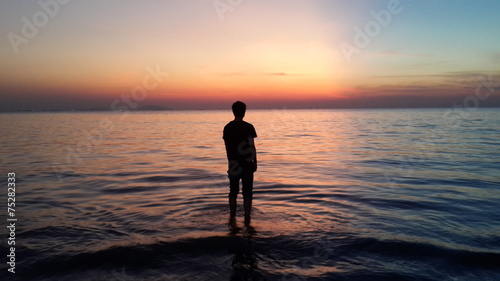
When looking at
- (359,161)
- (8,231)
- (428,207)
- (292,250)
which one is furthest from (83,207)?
(359,161)

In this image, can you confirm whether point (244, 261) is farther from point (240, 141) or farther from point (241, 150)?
point (240, 141)

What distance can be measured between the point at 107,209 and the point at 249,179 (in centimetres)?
458

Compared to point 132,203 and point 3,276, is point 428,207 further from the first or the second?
point 3,276

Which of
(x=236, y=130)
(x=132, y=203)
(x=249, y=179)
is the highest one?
(x=236, y=130)

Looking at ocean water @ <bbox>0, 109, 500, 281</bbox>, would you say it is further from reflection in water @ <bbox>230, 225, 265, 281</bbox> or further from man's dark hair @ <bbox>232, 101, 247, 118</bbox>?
man's dark hair @ <bbox>232, 101, 247, 118</bbox>

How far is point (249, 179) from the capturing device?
25.1ft

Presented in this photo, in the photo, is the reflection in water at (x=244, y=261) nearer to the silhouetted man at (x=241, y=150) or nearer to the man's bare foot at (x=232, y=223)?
the man's bare foot at (x=232, y=223)

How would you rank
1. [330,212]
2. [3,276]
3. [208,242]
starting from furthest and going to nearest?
[330,212] → [208,242] → [3,276]

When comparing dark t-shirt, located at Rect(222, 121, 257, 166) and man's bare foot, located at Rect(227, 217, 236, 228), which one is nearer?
dark t-shirt, located at Rect(222, 121, 257, 166)

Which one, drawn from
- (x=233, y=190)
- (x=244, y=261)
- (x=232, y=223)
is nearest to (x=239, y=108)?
(x=233, y=190)

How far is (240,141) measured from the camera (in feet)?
24.5

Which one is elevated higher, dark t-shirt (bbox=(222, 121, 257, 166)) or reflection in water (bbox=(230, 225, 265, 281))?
dark t-shirt (bbox=(222, 121, 257, 166))

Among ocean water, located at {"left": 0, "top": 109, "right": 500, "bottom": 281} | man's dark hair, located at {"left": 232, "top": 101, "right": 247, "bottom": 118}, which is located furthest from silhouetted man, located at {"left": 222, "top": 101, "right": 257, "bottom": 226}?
ocean water, located at {"left": 0, "top": 109, "right": 500, "bottom": 281}

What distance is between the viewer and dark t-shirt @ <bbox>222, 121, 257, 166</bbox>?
739cm
